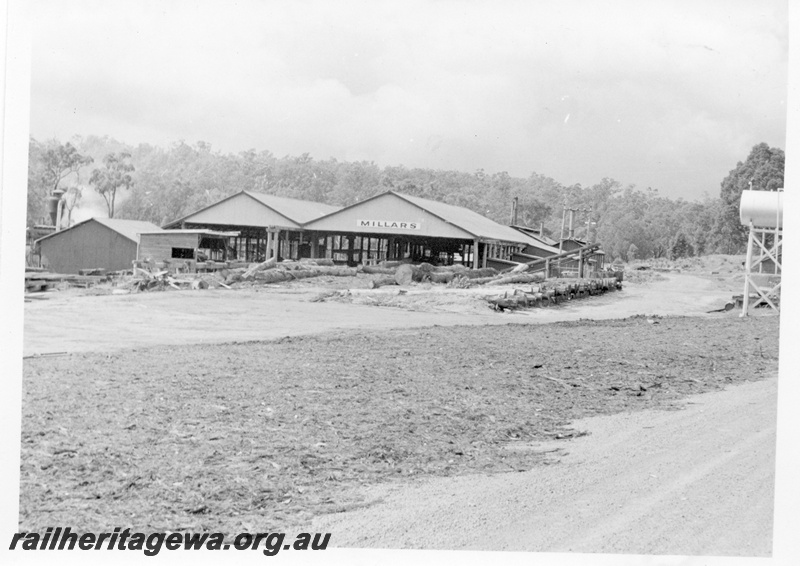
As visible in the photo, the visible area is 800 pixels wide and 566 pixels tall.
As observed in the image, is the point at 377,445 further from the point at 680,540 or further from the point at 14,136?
the point at 14,136

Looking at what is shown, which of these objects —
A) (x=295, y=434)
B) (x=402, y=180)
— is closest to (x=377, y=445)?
(x=295, y=434)

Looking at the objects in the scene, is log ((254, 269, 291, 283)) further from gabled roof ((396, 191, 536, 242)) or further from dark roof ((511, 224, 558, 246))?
dark roof ((511, 224, 558, 246))

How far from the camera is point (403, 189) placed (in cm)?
598

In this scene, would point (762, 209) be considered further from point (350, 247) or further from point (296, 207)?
point (296, 207)

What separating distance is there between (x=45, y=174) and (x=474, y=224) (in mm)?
3173

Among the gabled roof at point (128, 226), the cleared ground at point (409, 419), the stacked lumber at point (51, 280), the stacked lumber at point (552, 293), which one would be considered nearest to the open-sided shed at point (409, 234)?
the stacked lumber at point (552, 293)

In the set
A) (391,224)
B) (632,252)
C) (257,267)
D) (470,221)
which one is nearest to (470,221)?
(470,221)

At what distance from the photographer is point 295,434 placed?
4660 mm

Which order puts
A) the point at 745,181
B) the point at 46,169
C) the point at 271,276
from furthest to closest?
the point at 271,276 < the point at 745,181 < the point at 46,169

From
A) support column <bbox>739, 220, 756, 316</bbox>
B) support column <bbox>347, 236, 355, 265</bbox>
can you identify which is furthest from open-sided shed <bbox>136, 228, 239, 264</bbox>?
support column <bbox>739, 220, 756, 316</bbox>

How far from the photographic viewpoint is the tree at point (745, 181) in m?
5.27

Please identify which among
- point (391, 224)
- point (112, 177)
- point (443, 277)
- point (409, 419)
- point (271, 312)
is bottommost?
point (409, 419)

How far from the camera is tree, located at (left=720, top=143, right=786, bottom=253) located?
5273 millimetres

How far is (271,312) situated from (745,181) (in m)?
3.57
